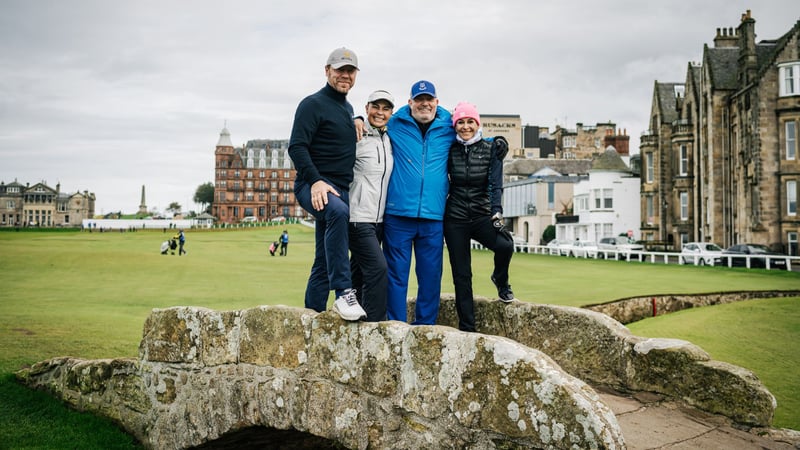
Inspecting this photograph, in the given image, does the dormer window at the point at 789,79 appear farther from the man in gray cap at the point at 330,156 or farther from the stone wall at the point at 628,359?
the man in gray cap at the point at 330,156

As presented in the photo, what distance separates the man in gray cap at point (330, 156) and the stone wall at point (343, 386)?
0.69 meters

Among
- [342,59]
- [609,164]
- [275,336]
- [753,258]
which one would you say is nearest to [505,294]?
[275,336]

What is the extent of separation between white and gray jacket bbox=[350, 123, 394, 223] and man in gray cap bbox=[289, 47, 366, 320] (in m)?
0.12

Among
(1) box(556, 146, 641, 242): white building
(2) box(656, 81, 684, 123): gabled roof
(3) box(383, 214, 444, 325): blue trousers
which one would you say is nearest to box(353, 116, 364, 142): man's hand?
(3) box(383, 214, 444, 325): blue trousers

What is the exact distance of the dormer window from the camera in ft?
123

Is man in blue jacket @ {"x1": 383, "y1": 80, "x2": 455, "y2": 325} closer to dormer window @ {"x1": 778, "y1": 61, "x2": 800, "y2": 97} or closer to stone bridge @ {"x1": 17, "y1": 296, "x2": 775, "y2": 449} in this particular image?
stone bridge @ {"x1": 17, "y1": 296, "x2": 775, "y2": 449}

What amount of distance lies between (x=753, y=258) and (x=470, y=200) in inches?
1262

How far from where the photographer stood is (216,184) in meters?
157

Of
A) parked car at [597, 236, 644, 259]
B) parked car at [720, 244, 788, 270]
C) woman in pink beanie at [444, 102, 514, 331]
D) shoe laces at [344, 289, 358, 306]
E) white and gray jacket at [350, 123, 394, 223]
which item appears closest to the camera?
shoe laces at [344, 289, 358, 306]

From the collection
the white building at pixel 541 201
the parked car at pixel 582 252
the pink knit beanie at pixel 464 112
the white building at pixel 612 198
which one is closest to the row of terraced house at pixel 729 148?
the white building at pixel 612 198

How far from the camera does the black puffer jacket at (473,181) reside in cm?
624

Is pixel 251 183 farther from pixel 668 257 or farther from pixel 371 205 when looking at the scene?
pixel 371 205

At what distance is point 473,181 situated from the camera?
20.6 feet

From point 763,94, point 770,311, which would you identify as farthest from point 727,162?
point 770,311
